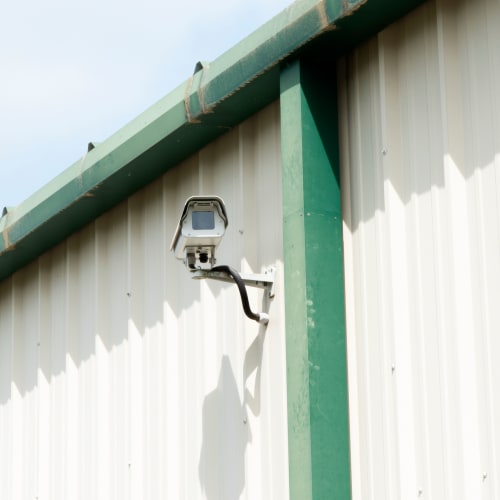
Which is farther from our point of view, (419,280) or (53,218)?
(53,218)

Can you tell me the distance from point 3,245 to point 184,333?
249 cm

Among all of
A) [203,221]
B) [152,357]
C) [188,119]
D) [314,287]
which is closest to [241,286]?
[203,221]

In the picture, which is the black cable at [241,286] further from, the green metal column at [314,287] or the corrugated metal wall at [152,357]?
the green metal column at [314,287]

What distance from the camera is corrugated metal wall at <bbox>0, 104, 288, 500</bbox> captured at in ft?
28.6

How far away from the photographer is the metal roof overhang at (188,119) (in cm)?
791

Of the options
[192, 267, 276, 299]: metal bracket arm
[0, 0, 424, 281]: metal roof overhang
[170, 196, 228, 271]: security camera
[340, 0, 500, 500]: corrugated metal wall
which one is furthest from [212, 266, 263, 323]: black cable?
[0, 0, 424, 281]: metal roof overhang

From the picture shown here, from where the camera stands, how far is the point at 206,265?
8516 millimetres

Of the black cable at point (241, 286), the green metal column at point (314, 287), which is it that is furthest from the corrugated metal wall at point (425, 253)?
the black cable at point (241, 286)

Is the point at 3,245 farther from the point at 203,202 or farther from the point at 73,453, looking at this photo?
the point at 203,202

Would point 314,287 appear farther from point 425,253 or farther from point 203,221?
point 203,221

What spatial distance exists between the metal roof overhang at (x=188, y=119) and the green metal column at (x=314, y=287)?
0.25m

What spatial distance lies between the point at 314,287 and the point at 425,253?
0.72 meters

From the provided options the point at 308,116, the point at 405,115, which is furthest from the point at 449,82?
the point at 308,116

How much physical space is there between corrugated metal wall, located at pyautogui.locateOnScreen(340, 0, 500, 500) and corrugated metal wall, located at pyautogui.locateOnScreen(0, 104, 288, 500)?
79 cm
